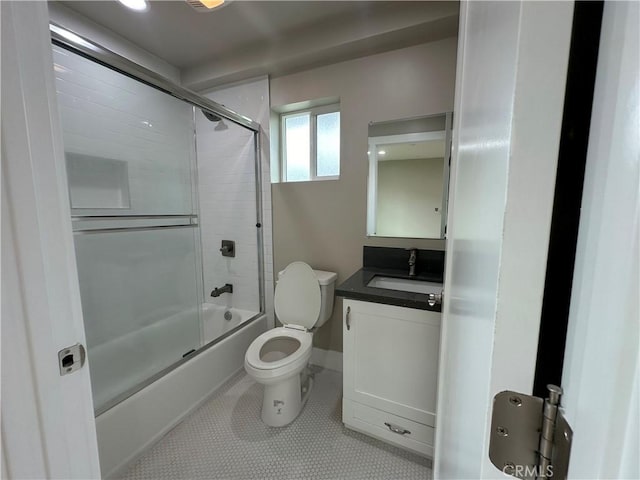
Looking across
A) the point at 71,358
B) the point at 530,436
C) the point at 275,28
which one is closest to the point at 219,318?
the point at 71,358

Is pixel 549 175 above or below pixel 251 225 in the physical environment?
above

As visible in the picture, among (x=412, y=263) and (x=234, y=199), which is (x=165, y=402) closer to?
(x=234, y=199)

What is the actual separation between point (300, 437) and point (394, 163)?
1.80 m

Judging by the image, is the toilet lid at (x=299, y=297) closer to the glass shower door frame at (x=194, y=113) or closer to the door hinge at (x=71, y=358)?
the glass shower door frame at (x=194, y=113)

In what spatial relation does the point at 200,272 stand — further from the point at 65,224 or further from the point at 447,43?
the point at 447,43

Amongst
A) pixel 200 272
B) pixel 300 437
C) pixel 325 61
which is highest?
pixel 325 61

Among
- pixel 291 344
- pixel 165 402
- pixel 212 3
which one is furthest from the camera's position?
pixel 291 344

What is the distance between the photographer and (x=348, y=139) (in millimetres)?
1878

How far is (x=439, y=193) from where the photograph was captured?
5.57 ft

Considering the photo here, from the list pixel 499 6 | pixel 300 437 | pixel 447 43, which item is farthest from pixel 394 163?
pixel 300 437

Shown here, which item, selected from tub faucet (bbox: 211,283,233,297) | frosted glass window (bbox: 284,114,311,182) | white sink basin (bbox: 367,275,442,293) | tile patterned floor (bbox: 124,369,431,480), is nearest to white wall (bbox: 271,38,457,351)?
frosted glass window (bbox: 284,114,311,182)

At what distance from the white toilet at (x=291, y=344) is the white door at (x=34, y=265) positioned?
3.17ft

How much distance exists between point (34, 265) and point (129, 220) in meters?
1.51

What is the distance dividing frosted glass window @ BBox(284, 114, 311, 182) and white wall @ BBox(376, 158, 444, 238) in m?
0.65
